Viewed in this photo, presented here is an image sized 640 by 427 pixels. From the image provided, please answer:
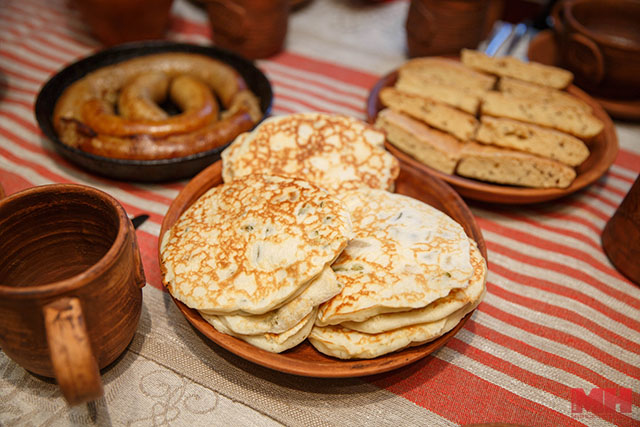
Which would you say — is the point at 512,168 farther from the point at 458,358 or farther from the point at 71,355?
the point at 71,355

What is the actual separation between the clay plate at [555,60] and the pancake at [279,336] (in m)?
2.09

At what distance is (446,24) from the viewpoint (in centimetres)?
241

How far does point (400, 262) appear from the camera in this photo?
1191mm

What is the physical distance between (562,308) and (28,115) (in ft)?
8.21

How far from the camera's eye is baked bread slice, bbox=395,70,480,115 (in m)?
1.98

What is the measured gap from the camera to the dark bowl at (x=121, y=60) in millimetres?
1718

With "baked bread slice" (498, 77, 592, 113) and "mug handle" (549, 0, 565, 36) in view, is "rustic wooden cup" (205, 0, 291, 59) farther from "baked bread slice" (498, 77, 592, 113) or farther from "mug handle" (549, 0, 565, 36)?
"mug handle" (549, 0, 565, 36)

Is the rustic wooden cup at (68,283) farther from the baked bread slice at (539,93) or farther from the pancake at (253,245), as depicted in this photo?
the baked bread slice at (539,93)

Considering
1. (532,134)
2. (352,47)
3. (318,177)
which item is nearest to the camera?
(318,177)

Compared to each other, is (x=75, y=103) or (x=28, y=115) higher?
(x=75, y=103)

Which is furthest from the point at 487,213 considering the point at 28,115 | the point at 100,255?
the point at 28,115

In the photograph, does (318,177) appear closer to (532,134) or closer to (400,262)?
(400,262)

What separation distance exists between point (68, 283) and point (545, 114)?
1.87 m

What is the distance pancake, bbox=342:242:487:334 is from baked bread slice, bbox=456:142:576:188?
2.32ft
